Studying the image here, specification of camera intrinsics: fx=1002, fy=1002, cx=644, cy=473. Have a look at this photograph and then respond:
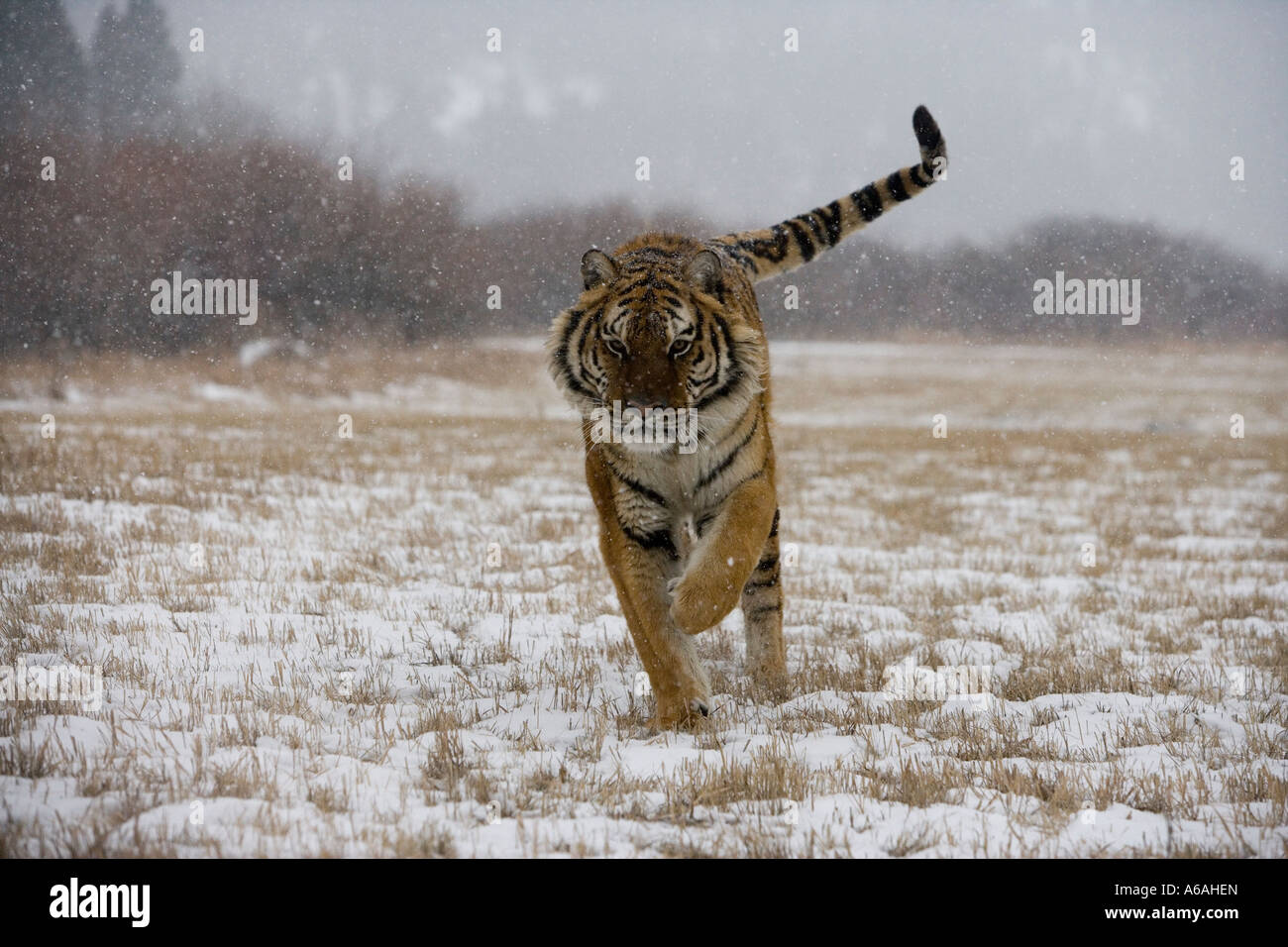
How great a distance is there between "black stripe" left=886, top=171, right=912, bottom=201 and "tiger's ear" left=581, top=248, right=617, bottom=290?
8.31ft

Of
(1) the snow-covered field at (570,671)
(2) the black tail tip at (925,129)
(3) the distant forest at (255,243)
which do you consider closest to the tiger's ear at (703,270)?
(1) the snow-covered field at (570,671)

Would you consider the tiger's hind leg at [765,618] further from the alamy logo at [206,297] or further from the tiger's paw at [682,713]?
the alamy logo at [206,297]

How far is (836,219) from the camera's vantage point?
651 cm

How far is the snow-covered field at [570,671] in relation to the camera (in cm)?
319

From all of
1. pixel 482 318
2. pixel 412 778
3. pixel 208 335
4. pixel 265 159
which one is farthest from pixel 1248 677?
pixel 265 159

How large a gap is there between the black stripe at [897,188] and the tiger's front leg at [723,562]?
2.78m

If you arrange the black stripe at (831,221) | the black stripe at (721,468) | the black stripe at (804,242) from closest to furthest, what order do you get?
the black stripe at (721,468) < the black stripe at (804,242) < the black stripe at (831,221)

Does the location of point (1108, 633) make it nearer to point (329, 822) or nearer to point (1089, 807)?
point (1089, 807)

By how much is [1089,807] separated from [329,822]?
2.50 metres

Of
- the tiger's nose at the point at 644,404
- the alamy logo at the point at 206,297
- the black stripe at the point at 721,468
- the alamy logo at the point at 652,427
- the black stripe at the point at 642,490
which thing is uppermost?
the alamy logo at the point at 206,297

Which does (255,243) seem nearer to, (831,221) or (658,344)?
(831,221)

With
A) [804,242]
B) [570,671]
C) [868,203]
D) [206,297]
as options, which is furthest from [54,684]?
[206,297]

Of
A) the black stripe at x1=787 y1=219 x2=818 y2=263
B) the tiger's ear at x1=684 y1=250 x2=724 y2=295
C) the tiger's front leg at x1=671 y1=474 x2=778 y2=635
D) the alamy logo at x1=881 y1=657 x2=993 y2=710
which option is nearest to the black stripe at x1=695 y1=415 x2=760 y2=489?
the tiger's front leg at x1=671 y1=474 x2=778 y2=635
